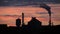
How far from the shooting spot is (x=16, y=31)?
40.7 ft

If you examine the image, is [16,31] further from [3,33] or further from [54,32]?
[54,32]

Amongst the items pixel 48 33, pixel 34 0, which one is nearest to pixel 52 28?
pixel 48 33

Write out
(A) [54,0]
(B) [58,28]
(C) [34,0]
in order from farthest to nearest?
(C) [34,0] → (A) [54,0] → (B) [58,28]

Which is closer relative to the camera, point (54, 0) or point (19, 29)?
point (19, 29)

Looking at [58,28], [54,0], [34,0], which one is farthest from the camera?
[34,0]

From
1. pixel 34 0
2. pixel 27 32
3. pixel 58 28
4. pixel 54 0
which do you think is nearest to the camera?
pixel 27 32

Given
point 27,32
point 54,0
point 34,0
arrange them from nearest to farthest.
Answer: point 27,32 → point 54,0 → point 34,0

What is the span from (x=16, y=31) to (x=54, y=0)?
47.3 metres

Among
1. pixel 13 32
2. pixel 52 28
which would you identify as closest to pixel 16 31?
pixel 13 32

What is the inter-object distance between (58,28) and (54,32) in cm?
89

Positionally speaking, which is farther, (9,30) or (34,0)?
(34,0)

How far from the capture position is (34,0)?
63.0m

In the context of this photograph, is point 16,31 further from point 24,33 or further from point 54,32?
point 54,32

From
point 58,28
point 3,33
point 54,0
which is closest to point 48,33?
point 58,28
